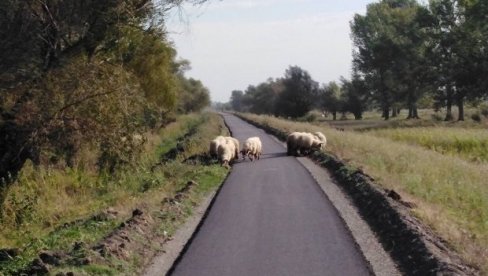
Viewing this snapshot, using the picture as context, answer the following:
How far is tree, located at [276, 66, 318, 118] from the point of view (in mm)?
91250

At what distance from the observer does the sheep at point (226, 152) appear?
85.9ft

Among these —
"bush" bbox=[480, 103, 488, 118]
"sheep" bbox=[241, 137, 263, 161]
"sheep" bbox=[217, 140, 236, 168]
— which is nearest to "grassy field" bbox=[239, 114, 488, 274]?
"sheep" bbox=[241, 137, 263, 161]

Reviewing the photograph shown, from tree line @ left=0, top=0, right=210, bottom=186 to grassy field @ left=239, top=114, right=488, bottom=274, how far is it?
324 inches

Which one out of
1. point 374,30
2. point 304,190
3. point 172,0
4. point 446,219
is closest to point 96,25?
point 172,0

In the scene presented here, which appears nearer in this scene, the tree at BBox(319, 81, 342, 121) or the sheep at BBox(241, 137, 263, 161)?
the sheep at BBox(241, 137, 263, 161)

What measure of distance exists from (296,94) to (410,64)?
16.9 meters

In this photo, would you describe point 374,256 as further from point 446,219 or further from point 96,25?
point 96,25

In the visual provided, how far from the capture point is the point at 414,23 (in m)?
81.7

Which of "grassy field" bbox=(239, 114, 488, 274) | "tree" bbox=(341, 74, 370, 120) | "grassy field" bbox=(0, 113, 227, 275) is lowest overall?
"grassy field" bbox=(0, 113, 227, 275)

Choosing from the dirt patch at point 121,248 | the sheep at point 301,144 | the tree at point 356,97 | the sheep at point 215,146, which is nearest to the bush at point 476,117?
the tree at point 356,97

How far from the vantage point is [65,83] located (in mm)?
18781

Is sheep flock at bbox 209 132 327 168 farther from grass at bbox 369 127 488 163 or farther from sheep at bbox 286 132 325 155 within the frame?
grass at bbox 369 127 488 163

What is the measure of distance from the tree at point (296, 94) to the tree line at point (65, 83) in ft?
229

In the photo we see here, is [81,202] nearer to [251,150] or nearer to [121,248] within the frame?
[251,150]
